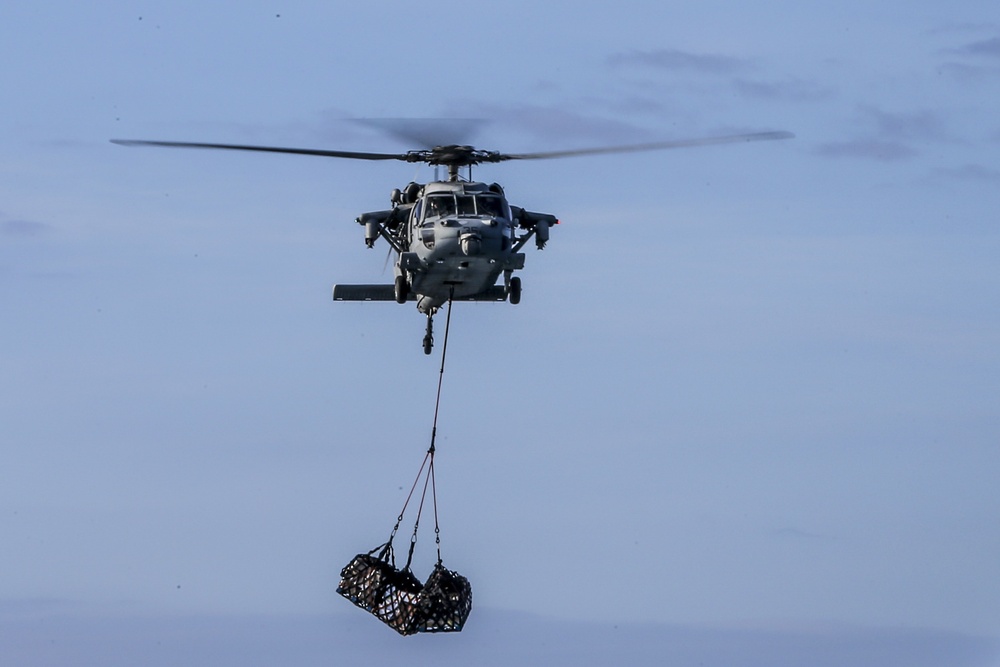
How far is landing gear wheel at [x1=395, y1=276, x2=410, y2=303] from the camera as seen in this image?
1847 inches

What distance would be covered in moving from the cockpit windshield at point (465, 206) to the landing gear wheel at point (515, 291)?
2.00 metres

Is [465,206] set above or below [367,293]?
above

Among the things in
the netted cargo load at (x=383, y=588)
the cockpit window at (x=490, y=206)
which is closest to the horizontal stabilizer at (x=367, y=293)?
the cockpit window at (x=490, y=206)

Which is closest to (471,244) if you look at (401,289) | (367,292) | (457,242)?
(457,242)

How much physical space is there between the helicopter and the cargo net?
15.4 ft

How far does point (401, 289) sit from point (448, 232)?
3086 millimetres

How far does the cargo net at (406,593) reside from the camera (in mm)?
45438

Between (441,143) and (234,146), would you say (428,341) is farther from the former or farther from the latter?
(234,146)

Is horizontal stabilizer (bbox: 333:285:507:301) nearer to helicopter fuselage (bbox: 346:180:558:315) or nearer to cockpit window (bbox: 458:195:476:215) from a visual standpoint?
helicopter fuselage (bbox: 346:180:558:315)

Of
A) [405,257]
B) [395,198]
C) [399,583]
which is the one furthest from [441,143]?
[399,583]

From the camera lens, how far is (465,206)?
151 feet

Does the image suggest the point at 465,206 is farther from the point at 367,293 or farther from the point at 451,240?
the point at 367,293

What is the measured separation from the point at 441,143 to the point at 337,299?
5666mm

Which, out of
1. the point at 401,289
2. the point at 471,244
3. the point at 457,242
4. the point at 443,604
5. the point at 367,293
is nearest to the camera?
the point at 471,244
